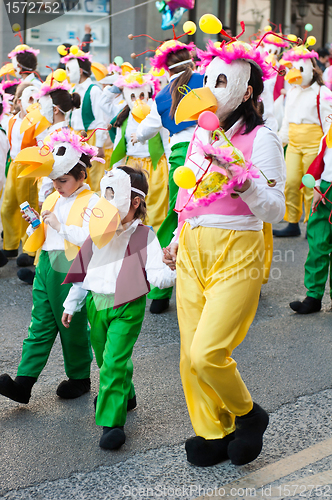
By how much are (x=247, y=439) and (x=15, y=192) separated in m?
4.53

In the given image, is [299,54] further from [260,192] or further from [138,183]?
[260,192]

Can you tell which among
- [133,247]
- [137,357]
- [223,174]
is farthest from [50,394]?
[223,174]

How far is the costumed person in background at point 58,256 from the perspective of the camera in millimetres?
3363

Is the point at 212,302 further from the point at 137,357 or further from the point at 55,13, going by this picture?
the point at 55,13

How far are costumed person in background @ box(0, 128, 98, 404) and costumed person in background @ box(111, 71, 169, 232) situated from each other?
2285 mm

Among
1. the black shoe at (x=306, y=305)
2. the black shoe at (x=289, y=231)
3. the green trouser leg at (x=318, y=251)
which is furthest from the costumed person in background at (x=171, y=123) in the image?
the black shoe at (x=289, y=231)

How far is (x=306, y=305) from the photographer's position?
16.4 ft

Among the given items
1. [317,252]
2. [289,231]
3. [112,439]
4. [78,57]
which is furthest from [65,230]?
[78,57]

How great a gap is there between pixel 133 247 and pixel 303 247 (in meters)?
4.38

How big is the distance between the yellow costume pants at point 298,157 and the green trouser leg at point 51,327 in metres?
4.50

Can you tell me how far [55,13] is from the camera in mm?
13945

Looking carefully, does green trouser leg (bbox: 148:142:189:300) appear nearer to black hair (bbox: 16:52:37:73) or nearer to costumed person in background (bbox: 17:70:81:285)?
costumed person in background (bbox: 17:70:81:285)

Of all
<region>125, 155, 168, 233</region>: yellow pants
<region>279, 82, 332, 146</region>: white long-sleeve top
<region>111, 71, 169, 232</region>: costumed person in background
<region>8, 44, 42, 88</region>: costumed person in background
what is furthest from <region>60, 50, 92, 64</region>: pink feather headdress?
<region>279, 82, 332, 146</region>: white long-sleeve top

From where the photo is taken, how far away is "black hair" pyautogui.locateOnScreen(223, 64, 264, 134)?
8.66 ft
